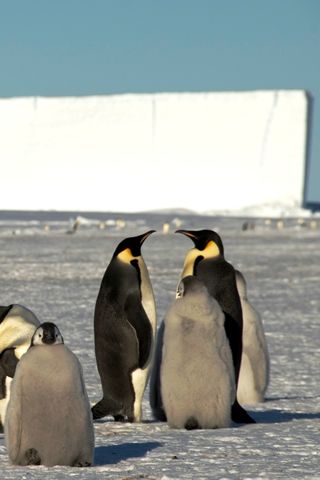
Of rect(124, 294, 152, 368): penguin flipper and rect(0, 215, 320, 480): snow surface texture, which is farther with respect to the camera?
rect(124, 294, 152, 368): penguin flipper

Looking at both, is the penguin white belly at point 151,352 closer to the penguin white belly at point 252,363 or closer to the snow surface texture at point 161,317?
the snow surface texture at point 161,317

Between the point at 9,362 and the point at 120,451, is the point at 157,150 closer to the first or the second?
the point at 9,362

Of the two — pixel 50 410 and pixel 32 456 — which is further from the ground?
pixel 50 410

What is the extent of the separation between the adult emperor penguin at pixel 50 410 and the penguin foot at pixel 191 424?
2.70 ft

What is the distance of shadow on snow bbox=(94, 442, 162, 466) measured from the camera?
3611 mm

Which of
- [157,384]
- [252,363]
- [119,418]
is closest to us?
[157,384]

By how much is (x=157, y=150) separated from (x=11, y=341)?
38.0m

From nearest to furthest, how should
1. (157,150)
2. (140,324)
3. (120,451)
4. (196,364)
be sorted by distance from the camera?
(120,451), (196,364), (140,324), (157,150)

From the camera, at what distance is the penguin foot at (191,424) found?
420cm

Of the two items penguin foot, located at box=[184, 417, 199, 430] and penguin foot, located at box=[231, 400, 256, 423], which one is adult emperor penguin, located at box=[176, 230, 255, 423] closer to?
penguin foot, located at box=[231, 400, 256, 423]

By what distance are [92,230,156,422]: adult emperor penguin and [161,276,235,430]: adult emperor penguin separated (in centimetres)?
31

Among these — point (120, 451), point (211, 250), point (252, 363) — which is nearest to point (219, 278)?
point (211, 250)

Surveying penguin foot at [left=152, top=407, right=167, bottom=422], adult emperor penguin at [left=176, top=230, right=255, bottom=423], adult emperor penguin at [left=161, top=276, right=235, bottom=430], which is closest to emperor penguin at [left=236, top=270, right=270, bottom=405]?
adult emperor penguin at [left=176, top=230, right=255, bottom=423]

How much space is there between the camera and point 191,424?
4.21 m
